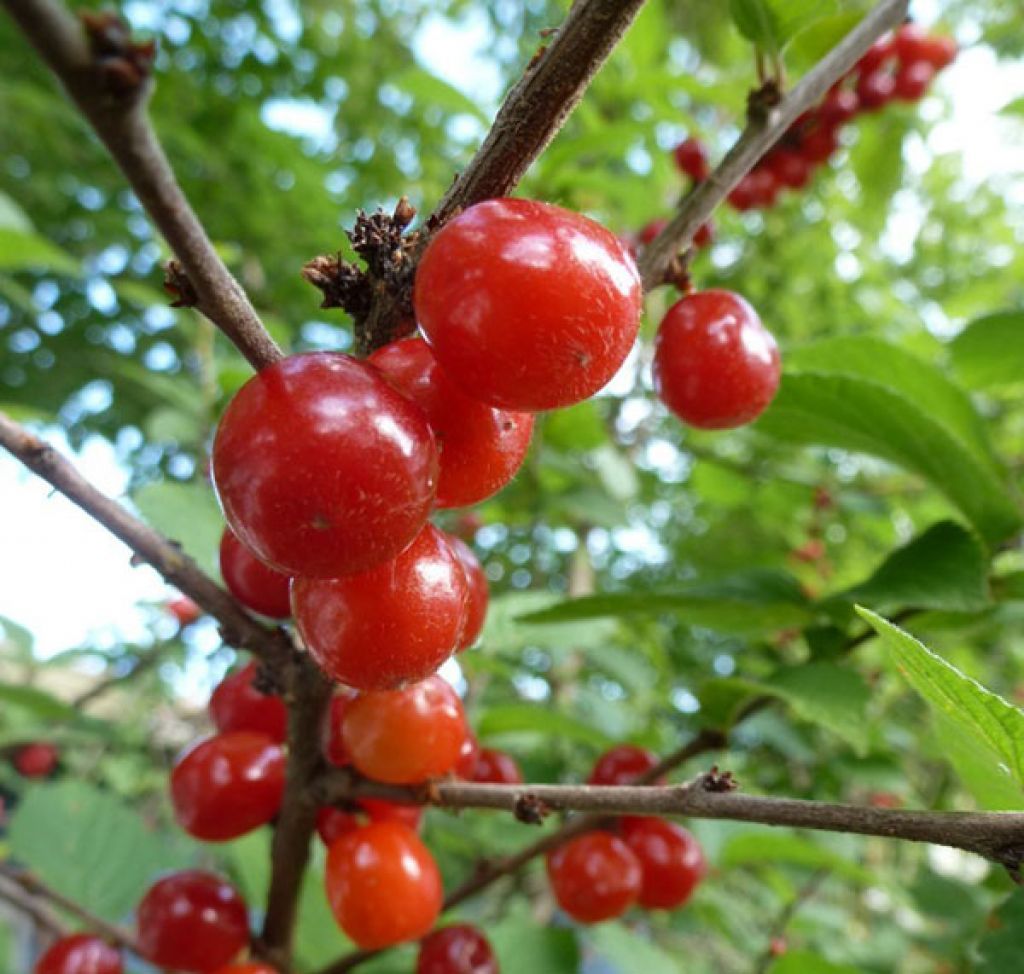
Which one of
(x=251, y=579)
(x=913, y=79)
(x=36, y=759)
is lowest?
(x=36, y=759)

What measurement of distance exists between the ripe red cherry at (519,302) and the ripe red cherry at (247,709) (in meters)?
0.67

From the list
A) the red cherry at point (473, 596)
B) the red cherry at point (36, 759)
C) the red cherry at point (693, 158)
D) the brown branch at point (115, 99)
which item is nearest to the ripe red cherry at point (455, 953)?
the red cherry at point (473, 596)

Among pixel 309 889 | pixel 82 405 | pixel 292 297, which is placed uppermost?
pixel 309 889

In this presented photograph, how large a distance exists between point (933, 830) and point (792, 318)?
356cm

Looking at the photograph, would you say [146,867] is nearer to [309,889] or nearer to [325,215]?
[309,889]

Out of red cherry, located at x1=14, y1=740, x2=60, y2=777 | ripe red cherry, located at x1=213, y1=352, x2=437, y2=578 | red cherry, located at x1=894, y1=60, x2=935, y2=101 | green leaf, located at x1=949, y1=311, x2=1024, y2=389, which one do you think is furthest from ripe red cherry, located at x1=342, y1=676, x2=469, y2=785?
red cherry, located at x1=14, y1=740, x2=60, y2=777

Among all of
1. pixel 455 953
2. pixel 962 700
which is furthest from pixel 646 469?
pixel 962 700

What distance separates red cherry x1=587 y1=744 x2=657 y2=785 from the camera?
56.5 inches

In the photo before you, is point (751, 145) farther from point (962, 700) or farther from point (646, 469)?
point (646, 469)

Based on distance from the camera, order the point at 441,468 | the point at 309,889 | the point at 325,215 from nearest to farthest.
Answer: the point at 441,468
the point at 309,889
the point at 325,215

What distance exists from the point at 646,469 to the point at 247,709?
9.13ft

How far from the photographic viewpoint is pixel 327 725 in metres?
1.03

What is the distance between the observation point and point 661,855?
54.8 inches

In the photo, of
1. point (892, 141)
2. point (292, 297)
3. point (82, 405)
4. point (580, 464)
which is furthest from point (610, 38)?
point (82, 405)
